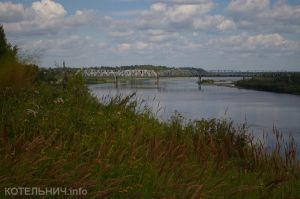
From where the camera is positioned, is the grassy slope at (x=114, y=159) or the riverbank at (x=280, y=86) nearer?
the grassy slope at (x=114, y=159)

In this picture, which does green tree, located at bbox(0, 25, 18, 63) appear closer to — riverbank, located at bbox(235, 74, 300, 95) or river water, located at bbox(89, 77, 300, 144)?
river water, located at bbox(89, 77, 300, 144)

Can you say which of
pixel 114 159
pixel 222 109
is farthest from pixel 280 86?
pixel 114 159

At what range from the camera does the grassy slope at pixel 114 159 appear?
15.6 feet

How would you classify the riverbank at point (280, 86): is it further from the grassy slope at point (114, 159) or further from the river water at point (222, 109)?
the grassy slope at point (114, 159)

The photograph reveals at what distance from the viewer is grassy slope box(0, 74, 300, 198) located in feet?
15.6

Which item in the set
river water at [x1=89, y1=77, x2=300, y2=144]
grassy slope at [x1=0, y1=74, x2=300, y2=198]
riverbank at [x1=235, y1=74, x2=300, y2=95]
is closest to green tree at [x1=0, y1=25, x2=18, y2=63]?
river water at [x1=89, y1=77, x2=300, y2=144]

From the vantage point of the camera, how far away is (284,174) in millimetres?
7707

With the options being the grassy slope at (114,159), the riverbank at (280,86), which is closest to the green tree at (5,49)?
the grassy slope at (114,159)

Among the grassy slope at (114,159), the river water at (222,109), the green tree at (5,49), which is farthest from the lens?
the green tree at (5,49)

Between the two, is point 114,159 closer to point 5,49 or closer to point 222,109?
point 5,49

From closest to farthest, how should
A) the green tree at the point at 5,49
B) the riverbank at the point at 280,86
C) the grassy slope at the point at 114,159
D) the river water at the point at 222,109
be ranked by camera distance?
1. the grassy slope at the point at 114,159
2. the river water at the point at 222,109
3. the green tree at the point at 5,49
4. the riverbank at the point at 280,86

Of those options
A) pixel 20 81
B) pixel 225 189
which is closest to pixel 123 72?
pixel 20 81

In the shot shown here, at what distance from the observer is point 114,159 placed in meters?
5.75

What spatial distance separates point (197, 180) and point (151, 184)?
0.71m
